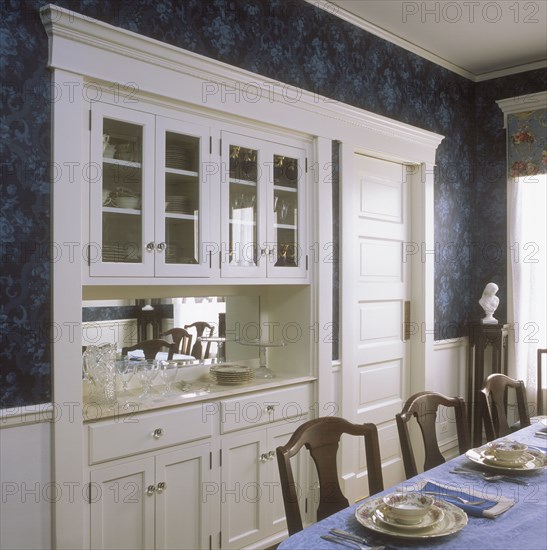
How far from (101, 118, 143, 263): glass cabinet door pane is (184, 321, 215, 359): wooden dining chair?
0.70 meters

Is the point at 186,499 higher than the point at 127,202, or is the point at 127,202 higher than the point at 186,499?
the point at 127,202

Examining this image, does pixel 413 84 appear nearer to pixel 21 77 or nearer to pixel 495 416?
pixel 495 416

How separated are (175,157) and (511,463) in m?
1.85

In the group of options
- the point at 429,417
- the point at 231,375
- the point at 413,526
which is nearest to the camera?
the point at 413,526

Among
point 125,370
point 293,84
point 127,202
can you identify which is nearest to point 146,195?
point 127,202

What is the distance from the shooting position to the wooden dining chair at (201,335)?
10.4 ft

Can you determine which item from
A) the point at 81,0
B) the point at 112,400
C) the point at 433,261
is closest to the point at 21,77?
the point at 81,0

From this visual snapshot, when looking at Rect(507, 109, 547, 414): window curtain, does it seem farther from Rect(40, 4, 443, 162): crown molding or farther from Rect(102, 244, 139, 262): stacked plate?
Rect(102, 244, 139, 262): stacked plate

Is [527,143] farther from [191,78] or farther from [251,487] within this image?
[251,487]

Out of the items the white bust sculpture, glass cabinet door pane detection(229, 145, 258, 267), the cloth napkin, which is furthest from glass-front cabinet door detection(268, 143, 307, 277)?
the white bust sculpture

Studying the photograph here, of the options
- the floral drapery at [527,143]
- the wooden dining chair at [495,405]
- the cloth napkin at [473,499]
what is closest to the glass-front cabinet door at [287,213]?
the wooden dining chair at [495,405]

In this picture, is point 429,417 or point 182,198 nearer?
point 429,417

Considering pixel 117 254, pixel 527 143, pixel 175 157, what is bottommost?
pixel 117 254

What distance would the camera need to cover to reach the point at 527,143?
448 centimetres
